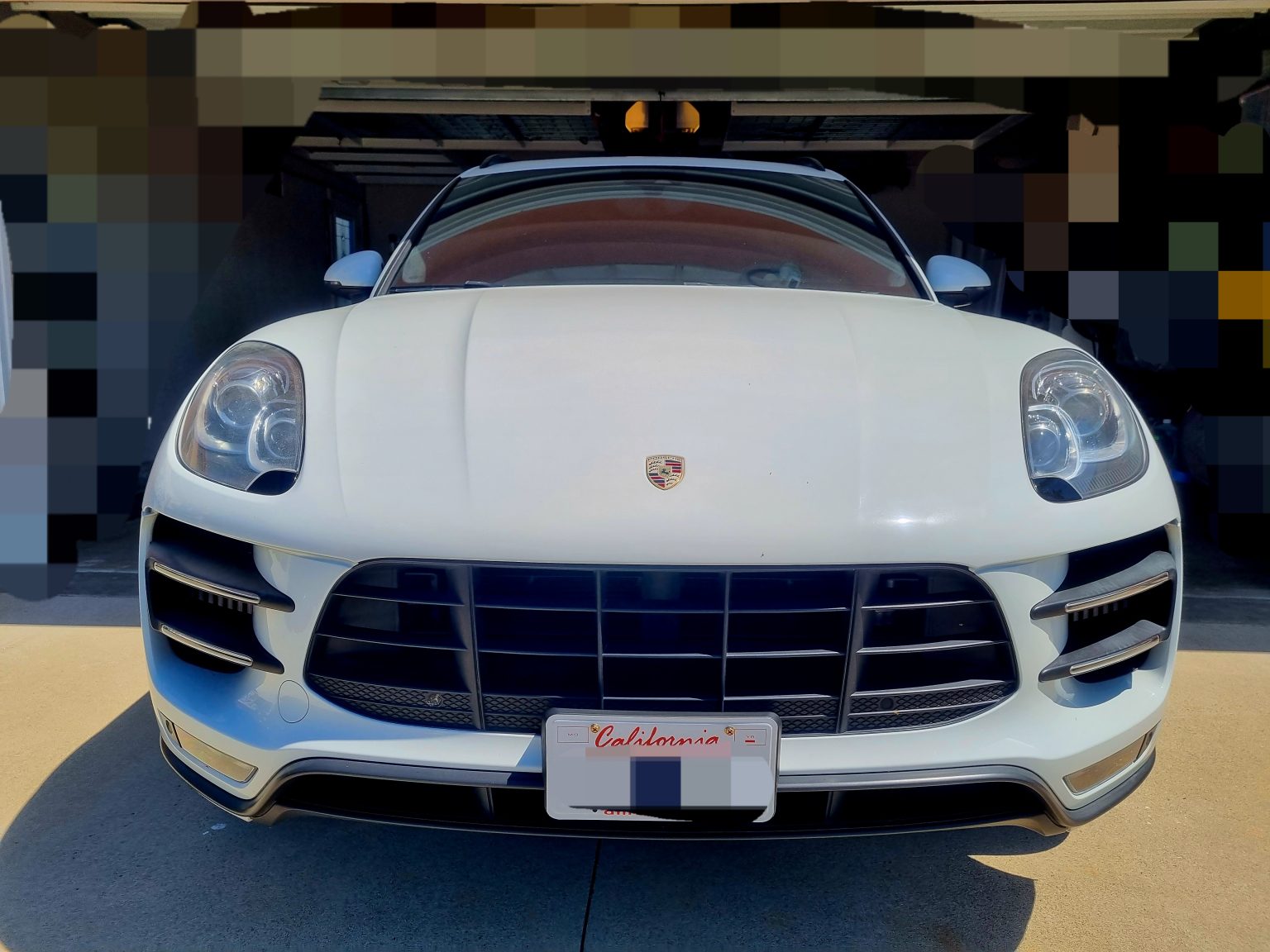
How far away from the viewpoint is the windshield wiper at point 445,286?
2.21 m

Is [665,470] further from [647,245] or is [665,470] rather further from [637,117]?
[637,117]

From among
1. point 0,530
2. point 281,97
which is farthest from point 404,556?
point 281,97

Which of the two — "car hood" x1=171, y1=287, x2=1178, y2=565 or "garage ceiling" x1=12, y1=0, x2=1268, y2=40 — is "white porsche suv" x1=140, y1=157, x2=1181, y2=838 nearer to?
"car hood" x1=171, y1=287, x2=1178, y2=565

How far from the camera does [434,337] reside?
1.72m

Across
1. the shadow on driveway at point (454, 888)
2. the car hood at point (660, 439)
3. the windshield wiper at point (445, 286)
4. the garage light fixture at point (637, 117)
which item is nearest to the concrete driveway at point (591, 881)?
the shadow on driveway at point (454, 888)

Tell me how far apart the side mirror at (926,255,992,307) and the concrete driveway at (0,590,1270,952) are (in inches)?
48.5

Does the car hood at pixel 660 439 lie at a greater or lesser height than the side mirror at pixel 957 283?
lesser

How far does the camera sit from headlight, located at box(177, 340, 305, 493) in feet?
4.99

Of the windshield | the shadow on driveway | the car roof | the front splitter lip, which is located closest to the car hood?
the front splitter lip

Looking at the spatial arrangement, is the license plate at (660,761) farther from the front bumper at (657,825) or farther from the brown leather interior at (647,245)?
the brown leather interior at (647,245)

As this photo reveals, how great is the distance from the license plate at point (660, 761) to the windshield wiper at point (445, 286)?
47.7 inches

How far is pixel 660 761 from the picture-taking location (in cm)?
133

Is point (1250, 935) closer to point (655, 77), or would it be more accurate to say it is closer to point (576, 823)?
point (576, 823)

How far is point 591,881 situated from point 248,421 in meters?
Result: 1.05
